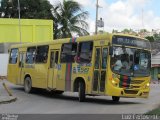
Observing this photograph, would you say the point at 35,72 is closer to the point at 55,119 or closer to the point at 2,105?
the point at 2,105

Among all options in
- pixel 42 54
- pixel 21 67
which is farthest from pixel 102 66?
pixel 21 67

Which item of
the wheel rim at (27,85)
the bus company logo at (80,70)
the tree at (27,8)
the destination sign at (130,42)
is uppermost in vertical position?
the tree at (27,8)

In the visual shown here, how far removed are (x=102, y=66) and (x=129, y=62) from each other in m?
1.10

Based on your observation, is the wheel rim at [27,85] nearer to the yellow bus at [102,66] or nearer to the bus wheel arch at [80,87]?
the yellow bus at [102,66]

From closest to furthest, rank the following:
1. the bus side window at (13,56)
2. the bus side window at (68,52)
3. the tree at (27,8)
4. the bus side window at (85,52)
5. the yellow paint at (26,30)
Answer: the bus side window at (85,52), the bus side window at (68,52), the bus side window at (13,56), the yellow paint at (26,30), the tree at (27,8)

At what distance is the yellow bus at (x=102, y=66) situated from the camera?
19344 millimetres

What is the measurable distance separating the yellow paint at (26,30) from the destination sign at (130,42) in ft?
121

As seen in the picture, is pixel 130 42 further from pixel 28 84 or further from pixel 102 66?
pixel 28 84

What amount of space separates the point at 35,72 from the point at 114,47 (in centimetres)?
713

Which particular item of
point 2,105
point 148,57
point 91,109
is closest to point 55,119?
point 91,109

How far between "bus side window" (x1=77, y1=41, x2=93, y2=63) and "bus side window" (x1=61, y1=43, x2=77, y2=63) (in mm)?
453

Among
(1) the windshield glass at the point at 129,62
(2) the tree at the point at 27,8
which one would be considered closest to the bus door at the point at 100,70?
(1) the windshield glass at the point at 129,62

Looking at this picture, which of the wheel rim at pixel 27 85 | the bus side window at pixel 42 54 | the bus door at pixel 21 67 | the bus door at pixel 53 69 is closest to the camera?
the bus door at pixel 53 69

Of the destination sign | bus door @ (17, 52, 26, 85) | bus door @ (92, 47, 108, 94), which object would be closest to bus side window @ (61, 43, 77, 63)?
bus door @ (92, 47, 108, 94)
